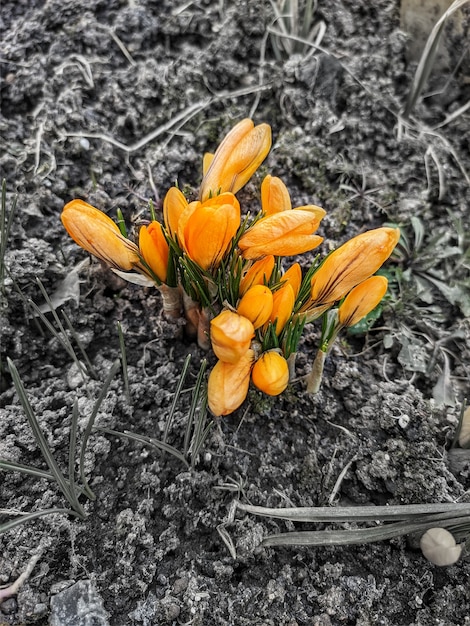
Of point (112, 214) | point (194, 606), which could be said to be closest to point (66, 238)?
point (112, 214)

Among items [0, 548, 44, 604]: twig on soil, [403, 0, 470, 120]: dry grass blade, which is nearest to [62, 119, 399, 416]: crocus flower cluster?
[0, 548, 44, 604]: twig on soil

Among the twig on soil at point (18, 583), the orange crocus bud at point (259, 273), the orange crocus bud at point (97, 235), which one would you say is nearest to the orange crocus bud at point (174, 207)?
the orange crocus bud at point (97, 235)

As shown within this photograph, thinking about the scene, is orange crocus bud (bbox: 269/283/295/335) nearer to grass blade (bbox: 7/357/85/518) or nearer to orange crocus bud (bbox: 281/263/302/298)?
orange crocus bud (bbox: 281/263/302/298)

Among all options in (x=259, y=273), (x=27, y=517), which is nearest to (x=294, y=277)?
(x=259, y=273)

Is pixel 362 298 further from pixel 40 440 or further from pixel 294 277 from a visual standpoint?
pixel 40 440

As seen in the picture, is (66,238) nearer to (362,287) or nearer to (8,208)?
(8,208)

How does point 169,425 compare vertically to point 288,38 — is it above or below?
below
